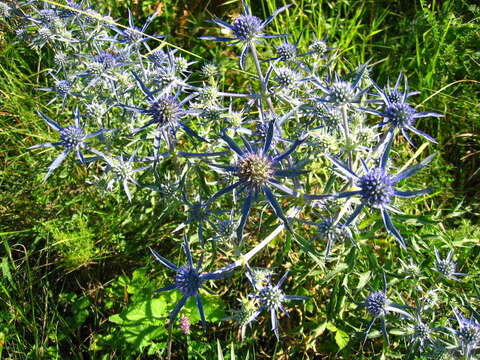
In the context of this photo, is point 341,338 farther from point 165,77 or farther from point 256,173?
point 165,77

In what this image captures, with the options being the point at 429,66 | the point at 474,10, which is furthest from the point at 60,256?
the point at 474,10

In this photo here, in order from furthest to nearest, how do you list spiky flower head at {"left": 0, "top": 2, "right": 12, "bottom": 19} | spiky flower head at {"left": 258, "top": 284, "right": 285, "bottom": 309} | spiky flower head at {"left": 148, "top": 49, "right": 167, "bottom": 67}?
spiky flower head at {"left": 0, "top": 2, "right": 12, "bottom": 19} < spiky flower head at {"left": 148, "top": 49, "right": 167, "bottom": 67} < spiky flower head at {"left": 258, "top": 284, "right": 285, "bottom": 309}

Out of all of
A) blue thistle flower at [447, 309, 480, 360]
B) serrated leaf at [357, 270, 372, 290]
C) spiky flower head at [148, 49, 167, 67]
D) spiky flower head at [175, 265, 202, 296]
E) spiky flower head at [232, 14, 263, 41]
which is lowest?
blue thistle flower at [447, 309, 480, 360]

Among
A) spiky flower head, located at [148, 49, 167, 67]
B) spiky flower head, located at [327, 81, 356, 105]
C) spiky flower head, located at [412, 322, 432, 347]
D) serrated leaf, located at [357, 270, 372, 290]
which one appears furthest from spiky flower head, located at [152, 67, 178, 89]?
spiky flower head, located at [412, 322, 432, 347]

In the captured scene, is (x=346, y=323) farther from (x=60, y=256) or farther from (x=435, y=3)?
(x=435, y=3)

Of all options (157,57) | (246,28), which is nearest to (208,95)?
(246,28)

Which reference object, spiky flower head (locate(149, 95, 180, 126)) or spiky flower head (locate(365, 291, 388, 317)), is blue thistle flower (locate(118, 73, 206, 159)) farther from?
spiky flower head (locate(365, 291, 388, 317))

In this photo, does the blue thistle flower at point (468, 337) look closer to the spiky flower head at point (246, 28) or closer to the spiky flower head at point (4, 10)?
the spiky flower head at point (246, 28)

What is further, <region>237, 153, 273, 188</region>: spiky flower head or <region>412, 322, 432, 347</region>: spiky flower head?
<region>412, 322, 432, 347</region>: spiky flower head

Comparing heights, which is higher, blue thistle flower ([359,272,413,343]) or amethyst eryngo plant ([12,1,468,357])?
amethyst eryngo plant ([12,1,468,357])
